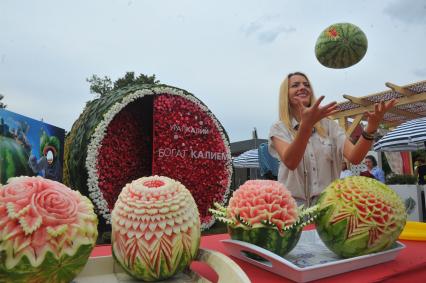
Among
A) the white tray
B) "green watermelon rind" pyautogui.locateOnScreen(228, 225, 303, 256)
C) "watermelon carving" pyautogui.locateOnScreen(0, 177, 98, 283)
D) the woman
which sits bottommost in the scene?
the white tray

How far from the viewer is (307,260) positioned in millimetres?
1046

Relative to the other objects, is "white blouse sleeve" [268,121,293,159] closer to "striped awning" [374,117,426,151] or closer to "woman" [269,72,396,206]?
"woman" [269,72,396,206]

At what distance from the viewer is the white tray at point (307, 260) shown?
34.2 inches

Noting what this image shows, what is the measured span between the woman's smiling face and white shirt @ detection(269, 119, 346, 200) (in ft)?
0.55

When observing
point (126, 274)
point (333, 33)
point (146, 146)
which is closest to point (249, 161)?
point (146, 146)

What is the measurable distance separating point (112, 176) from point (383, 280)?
3.28 metres

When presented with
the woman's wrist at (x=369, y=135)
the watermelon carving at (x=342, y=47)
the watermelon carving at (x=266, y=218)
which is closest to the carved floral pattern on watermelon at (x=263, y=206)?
the watermelon carving at (x=266, y=218)

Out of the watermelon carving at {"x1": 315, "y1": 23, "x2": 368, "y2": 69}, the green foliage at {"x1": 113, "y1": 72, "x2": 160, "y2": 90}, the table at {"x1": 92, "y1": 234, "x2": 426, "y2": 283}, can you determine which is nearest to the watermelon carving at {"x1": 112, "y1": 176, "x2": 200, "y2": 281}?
the table at {"x1": 92, "y1": 234, "x2": 426, "y2": 283}

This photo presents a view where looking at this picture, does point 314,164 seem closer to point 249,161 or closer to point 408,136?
point 408,136

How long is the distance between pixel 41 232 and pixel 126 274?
297 millimetres

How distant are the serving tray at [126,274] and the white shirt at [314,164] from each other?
1.10 metres

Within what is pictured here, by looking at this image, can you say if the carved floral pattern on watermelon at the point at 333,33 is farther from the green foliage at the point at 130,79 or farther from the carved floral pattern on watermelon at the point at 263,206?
the green foliage at the point at 130,79

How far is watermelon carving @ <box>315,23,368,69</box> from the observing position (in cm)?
284

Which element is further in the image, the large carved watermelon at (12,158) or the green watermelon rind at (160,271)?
the large carved watermelon at (12,158)
